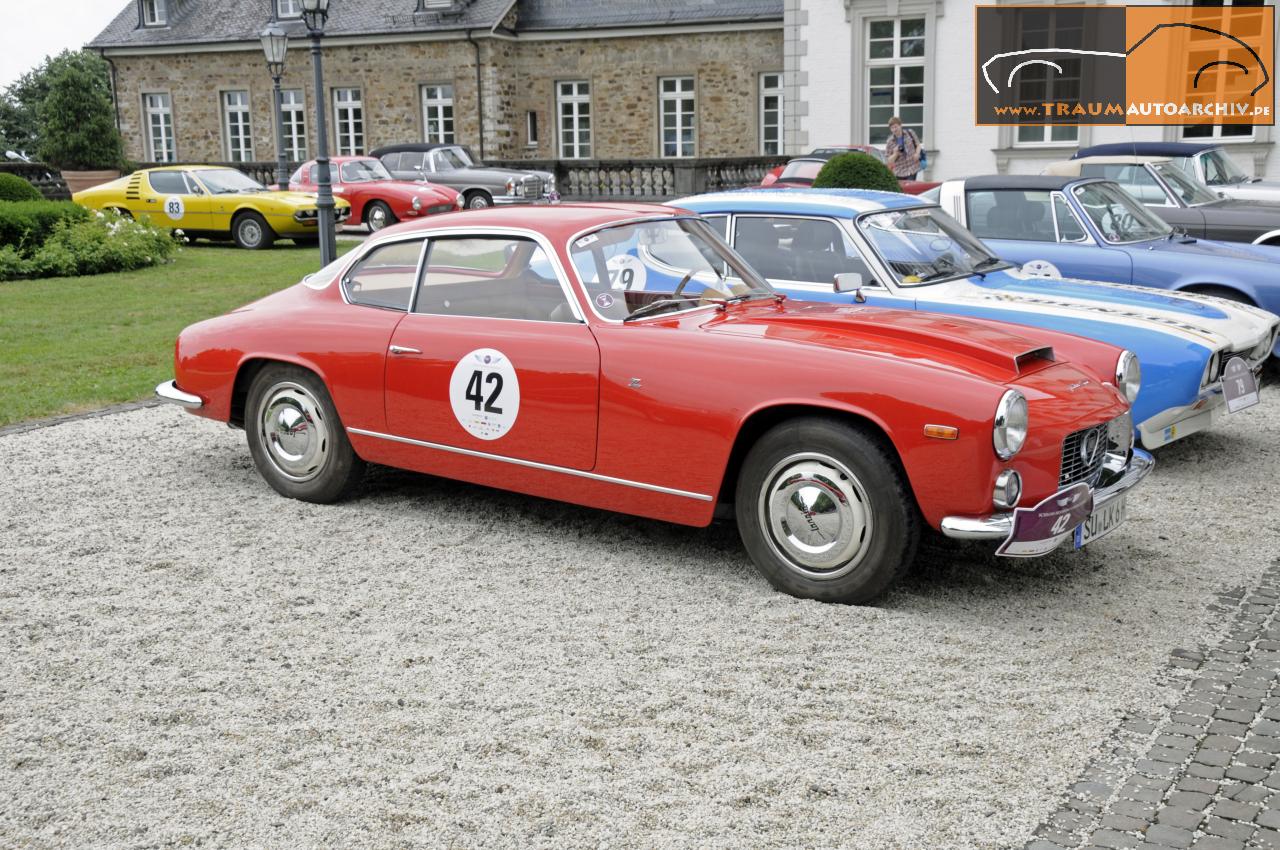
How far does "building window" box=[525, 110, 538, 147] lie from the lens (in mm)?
37250

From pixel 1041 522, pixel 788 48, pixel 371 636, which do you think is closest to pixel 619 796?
pixel 371 636

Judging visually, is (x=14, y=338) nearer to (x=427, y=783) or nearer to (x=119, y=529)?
(x=119, y=529)

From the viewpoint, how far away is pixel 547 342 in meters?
5.51

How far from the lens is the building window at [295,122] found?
3853 centimetres

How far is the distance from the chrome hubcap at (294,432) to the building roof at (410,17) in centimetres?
2937

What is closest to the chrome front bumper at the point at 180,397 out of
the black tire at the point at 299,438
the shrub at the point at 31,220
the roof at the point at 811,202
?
the black tire at the point at 299,438

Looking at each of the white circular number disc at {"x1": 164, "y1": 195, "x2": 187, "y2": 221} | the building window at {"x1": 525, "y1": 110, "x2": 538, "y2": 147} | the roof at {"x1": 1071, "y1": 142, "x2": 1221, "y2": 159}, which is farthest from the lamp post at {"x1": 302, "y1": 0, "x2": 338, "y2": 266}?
the building window at {"x1": 525, "y1": 110, "x2": 538, "y2": 147}

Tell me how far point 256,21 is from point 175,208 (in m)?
18.9

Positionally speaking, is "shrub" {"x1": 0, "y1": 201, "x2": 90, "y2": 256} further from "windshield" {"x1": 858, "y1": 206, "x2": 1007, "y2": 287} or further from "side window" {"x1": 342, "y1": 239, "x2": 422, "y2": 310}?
"windshield" {"x1": 858, "y1": 206, "x2": 1007, "y2": 287}

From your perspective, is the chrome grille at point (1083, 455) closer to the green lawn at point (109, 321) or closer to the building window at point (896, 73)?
the green lawn at point (109, 321)

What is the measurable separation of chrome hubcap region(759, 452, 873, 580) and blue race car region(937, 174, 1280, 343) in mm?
4603

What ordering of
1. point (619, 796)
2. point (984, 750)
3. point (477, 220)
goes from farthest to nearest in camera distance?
point (477, 220)
point (984, 750)
point (619, 796)

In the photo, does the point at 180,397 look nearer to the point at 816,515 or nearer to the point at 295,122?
the point at 816,515

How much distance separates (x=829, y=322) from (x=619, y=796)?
2.50 meters
